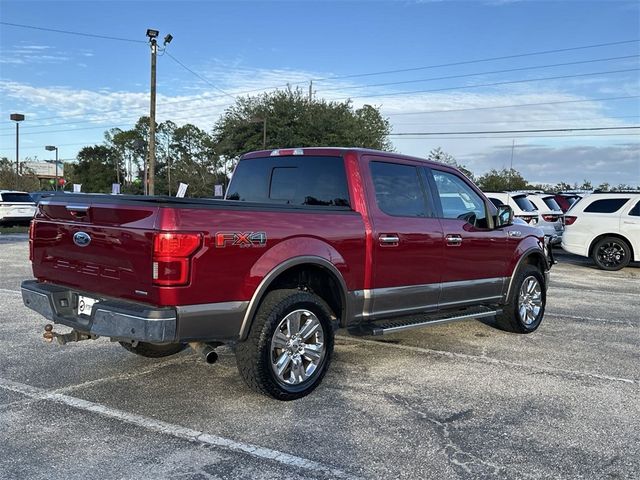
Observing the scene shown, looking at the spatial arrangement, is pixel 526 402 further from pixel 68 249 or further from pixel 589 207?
pixel 589 207

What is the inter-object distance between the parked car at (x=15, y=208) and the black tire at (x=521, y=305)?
21.0 metres

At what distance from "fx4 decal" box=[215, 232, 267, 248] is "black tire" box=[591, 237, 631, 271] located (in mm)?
12018

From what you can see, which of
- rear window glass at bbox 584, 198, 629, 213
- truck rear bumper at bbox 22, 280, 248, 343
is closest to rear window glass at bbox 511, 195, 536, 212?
rear window glass at bbox 584, 198, 629, 213

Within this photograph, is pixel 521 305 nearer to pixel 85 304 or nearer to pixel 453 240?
pixel 453 240

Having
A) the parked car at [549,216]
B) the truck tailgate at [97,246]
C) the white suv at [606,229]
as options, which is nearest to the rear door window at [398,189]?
the truck tailgate at [97,246]

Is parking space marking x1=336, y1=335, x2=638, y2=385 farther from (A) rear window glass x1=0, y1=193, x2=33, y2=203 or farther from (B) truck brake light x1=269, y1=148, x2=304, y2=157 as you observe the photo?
(A) rear window glass x1=0, y1=193, x2=33, y2=203

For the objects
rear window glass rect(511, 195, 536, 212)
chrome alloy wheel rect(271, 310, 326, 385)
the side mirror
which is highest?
rear window glass rect(511, 195, 536, 212)

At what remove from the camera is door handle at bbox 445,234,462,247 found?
19.1ft

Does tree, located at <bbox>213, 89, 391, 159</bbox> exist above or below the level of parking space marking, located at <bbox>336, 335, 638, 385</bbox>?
above

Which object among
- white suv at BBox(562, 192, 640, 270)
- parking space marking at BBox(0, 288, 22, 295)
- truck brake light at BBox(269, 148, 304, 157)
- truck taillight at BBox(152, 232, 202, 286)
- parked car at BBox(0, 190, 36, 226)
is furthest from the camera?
parked car at BBox(0, 190, 36, 226)

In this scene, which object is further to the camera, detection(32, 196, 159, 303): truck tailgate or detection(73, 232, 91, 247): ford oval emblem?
detection(73, 232, 91, 247): ford oval emblem

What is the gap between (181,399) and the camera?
4.51 m

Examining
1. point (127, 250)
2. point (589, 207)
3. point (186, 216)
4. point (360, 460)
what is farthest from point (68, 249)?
point (589, 207)

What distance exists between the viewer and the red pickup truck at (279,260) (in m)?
3.87
